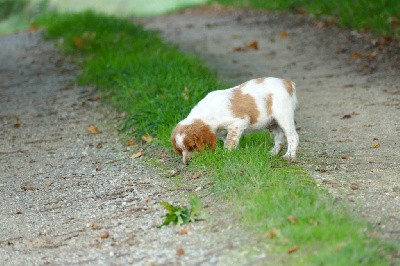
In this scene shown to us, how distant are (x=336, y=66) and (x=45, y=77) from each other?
4213mm

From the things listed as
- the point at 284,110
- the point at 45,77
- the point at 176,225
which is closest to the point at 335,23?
the point at 45,77

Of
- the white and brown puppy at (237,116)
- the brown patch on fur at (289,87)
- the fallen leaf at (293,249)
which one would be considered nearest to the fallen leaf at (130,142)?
the white and brown puppy at (237,116)

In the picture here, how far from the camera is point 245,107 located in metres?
6.93

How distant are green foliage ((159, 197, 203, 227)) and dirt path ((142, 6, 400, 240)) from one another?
981mm

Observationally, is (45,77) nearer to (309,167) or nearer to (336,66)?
(336,66)

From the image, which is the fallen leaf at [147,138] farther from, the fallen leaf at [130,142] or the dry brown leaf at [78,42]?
the dry brown leaf at [78,42]

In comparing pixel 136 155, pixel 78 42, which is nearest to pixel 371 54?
pixel 78 42

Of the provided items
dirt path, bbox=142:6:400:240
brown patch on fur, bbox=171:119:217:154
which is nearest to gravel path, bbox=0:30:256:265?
brown patch on fur, bbox=171:119:217:154

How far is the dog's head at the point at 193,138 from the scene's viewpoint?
6754 mm

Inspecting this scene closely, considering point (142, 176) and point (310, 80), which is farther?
point (310, 80)

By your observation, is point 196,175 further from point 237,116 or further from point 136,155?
point 136,155

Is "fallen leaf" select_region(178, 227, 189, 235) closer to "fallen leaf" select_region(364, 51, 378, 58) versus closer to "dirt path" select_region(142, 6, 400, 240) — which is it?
"dirt path" select_region(142, 6, 400, 240)

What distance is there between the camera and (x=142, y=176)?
7246 millimetres

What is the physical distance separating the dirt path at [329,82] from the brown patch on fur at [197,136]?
0.82 m
